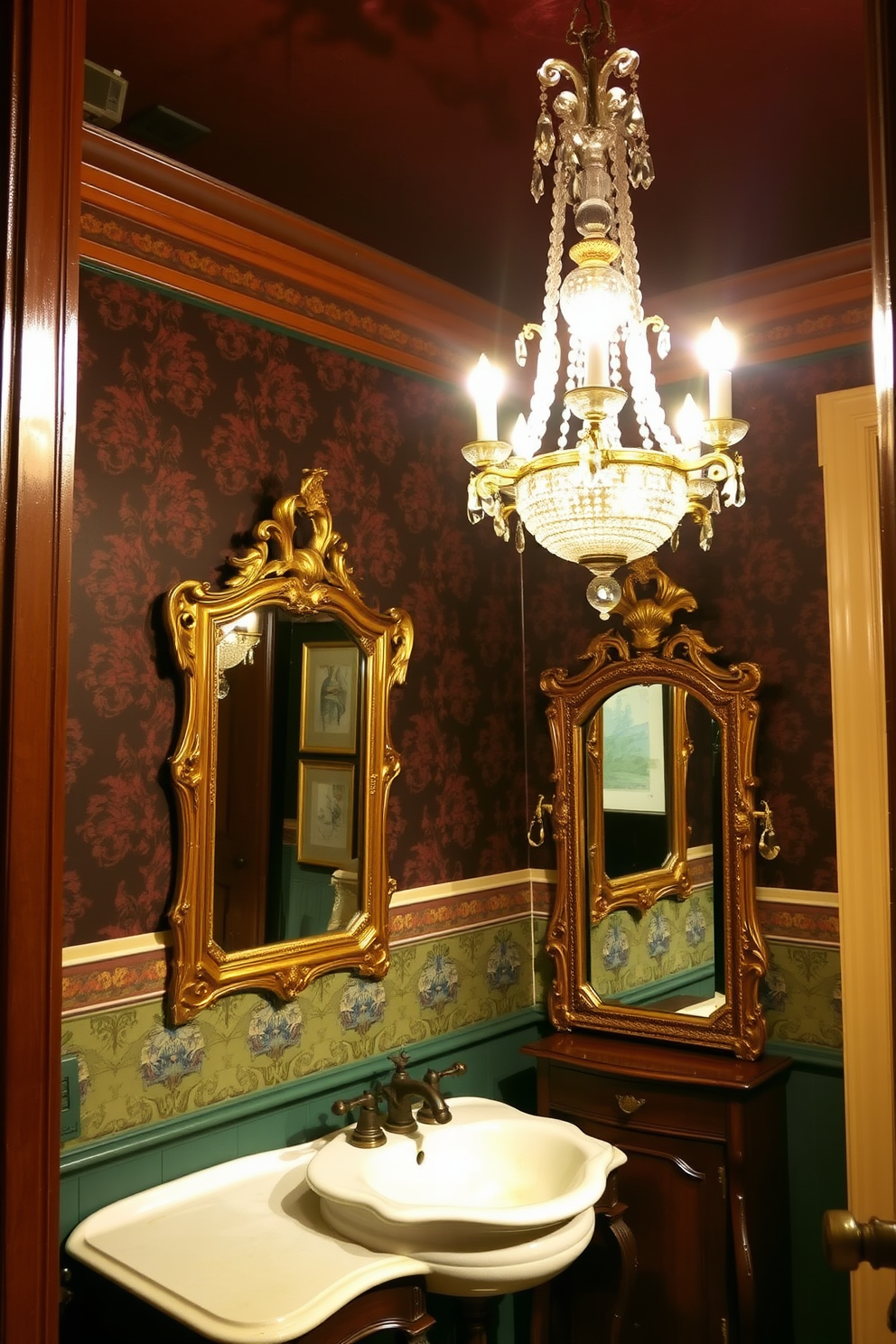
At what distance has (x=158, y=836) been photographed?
7.61ft

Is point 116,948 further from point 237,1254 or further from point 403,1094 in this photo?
point 403,1094

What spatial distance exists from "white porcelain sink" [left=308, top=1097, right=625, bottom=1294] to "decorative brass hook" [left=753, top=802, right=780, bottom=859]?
2.84 ft

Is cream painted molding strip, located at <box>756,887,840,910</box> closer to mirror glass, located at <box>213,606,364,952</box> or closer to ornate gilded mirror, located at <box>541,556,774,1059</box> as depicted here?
ornate gilded mirror, located at <box>541,556,774,1059</box>

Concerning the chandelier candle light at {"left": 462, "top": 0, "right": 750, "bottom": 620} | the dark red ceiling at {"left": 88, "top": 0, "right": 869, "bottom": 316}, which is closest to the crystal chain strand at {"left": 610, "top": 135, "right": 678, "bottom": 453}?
the chandelier candle light at {"left": 462, "top": 0, "right": 750, "bottom": 620}

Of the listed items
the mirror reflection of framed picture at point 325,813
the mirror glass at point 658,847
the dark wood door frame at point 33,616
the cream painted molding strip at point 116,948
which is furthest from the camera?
the mirror glass at point 658,847

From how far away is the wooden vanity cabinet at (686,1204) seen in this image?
8.63 feet

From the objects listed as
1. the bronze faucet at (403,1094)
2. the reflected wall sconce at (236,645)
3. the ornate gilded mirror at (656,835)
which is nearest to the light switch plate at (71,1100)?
the bronze faucet at (403,1094)

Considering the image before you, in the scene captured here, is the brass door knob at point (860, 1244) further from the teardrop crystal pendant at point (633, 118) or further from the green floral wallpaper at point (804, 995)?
the green floral wallpaper at point (804, 995)

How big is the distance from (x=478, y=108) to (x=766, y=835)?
1834 millimetres

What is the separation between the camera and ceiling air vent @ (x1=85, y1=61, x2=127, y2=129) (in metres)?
1.96

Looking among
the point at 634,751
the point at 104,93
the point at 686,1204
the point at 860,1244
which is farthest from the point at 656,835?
the point at 860,1244

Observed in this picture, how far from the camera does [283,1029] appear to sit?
2533 millimetres

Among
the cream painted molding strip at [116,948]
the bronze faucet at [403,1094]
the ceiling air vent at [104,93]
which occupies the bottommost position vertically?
the bronze faucet at [403,1094]

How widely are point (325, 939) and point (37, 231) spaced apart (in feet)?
6.42
